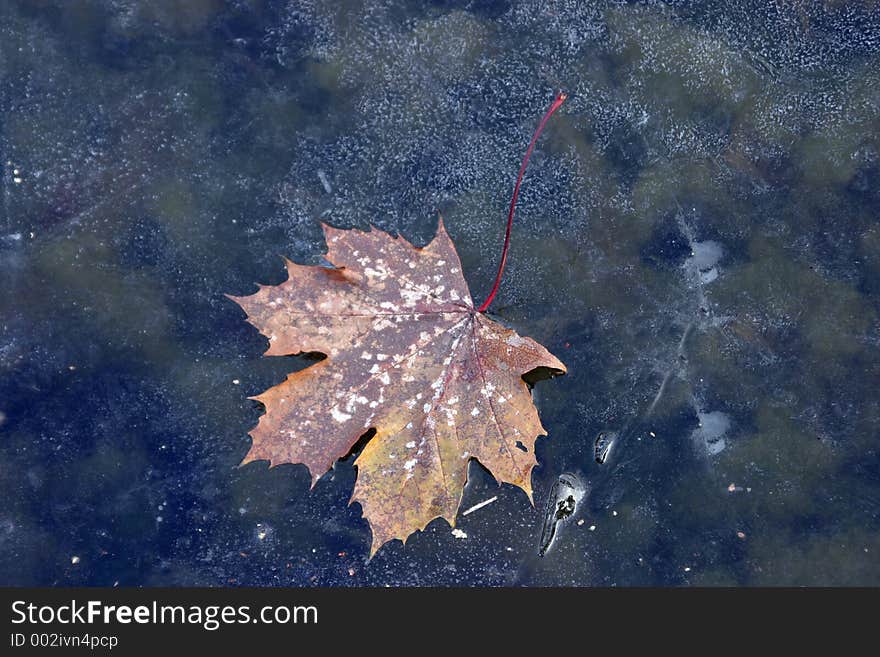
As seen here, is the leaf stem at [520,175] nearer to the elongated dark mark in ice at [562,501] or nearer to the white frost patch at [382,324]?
the white frost patch at [382,324]

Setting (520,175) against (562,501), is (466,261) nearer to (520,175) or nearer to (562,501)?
(520,175)

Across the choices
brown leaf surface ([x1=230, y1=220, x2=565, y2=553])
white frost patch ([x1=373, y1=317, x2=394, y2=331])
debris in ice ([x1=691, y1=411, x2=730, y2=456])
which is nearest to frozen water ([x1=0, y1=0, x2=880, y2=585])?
debris in ice ([x1=691, y1=411, x2=730, y2=456])

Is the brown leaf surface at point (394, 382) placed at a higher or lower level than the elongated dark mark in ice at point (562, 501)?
higher

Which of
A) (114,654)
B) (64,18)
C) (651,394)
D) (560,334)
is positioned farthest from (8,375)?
(651,394)

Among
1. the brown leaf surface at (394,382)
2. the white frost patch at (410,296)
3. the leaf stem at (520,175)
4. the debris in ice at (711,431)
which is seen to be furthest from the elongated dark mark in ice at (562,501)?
the white frost patch at (410,296)

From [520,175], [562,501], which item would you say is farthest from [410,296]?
[562,501]

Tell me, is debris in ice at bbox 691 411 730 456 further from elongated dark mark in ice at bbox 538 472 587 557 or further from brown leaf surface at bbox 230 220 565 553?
brown leaf surface at bbox 230 220 565 553

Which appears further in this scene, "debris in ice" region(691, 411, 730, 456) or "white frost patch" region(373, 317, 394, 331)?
"debris in ice" region(691, 411, 730, 456)

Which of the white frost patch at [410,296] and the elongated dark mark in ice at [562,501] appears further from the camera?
the elongated dark mark in ice at [562,501]
